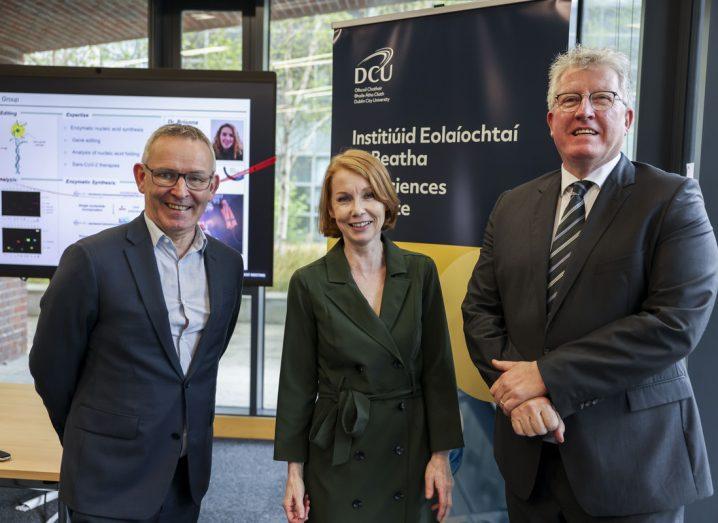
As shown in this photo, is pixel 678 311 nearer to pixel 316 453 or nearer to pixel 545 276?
pixel 545 276

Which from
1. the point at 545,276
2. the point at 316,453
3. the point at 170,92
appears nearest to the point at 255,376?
the point at 170,92

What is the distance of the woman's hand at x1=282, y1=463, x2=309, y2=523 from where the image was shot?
1.73m

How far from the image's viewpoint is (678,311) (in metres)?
1.40

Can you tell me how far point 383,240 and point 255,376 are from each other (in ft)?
9.46

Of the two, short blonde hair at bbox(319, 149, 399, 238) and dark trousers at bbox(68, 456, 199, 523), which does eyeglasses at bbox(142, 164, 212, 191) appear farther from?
dark trousers at bbox(68, 456, 199, 523)

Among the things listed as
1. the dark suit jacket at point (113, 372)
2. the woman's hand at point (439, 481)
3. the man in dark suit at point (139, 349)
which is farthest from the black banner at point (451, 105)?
the dark suit jacket at point (113, 372)

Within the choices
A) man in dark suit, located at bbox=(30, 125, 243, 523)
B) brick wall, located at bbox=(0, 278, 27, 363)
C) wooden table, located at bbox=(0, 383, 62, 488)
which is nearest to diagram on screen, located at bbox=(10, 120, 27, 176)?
wooden table, located at bbox=(0, 383, 62, 488)

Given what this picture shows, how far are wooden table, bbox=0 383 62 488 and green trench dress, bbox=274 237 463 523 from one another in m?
0.97

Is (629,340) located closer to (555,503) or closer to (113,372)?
(555,503)

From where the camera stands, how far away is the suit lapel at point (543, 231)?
5.22ft

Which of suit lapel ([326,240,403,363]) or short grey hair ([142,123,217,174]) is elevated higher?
short grey hair ([142,123,217,174])

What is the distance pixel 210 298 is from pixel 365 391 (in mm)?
525

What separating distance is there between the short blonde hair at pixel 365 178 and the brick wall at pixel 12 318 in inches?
134

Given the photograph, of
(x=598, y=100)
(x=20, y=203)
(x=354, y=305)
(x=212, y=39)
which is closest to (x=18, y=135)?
(x=20, y=203)
